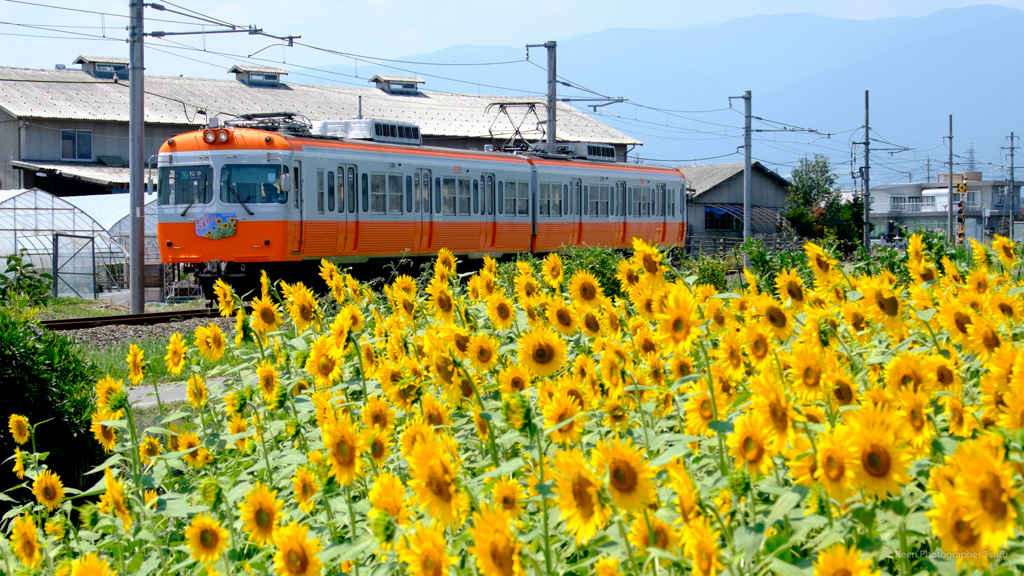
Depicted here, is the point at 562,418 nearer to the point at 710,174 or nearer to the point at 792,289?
the point at 792,289

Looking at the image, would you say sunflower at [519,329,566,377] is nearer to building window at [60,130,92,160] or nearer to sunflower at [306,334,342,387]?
sunflower at [306,334,342,387]

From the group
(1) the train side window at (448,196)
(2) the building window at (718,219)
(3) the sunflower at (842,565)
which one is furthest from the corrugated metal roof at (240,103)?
(3) the sunflower at (842,565)

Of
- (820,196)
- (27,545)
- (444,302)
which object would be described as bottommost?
(27,545)

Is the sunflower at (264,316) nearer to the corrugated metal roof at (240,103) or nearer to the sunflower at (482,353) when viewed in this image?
the sunflower at (482,353)

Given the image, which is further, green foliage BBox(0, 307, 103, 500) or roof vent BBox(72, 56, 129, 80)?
roof vent BBox(72, 56, 129, 80)

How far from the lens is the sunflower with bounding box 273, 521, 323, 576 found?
2.08m

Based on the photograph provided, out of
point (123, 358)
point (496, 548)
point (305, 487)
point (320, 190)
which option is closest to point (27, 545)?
point (305, 487)

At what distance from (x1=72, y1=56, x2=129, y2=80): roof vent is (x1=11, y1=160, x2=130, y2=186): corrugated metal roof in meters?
6.60

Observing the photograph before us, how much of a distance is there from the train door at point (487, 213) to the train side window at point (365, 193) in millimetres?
3064

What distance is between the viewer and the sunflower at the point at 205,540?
2375 millimetres

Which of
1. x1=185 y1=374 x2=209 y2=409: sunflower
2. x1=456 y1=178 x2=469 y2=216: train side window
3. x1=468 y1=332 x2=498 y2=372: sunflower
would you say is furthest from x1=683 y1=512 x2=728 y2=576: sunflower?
x1=456 y1=178 x2=469 y2=216: train side window

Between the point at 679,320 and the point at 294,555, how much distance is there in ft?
3.54

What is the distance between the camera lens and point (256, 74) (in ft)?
149

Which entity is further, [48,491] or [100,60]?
[100,60]
